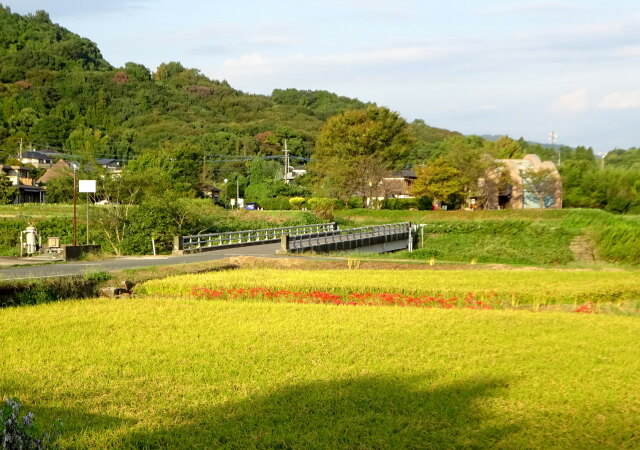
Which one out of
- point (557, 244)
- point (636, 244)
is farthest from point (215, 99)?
point (636, 244)

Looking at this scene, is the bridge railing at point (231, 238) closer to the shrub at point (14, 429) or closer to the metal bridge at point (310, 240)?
the metal bridge at point (310, 240)

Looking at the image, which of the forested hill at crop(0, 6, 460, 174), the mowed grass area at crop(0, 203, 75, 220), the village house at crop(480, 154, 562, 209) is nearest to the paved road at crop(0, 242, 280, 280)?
the mowed grass area at crop(0, 203, 75, 220)

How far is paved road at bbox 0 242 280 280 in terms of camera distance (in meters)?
24.1

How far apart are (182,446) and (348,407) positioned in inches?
93.6

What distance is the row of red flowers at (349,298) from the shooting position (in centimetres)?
1981

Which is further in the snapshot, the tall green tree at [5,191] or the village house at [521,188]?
the village house at [521,188]

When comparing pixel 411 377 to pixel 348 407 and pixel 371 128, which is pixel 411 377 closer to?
pixel 348 407

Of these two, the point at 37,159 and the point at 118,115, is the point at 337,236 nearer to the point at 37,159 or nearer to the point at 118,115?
the point at 37,159

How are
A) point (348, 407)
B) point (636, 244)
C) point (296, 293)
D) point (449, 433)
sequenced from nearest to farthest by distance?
A: point (449, 433) → point (348, 407) → point (296, 293) → point (636, 244)

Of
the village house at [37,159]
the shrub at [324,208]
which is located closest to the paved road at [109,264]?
the shrub at [324,208]

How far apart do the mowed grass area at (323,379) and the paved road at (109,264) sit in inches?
292

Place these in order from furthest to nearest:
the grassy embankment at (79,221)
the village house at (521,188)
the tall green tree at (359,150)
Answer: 1. the tall green tree at (359,150)
2. the village house at (521,188)
3. the grassy embankment at (79,221)

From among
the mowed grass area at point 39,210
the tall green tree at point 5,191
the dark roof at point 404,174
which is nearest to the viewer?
the mowed grass area at point 39,210

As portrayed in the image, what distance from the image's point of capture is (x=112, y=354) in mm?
12281
